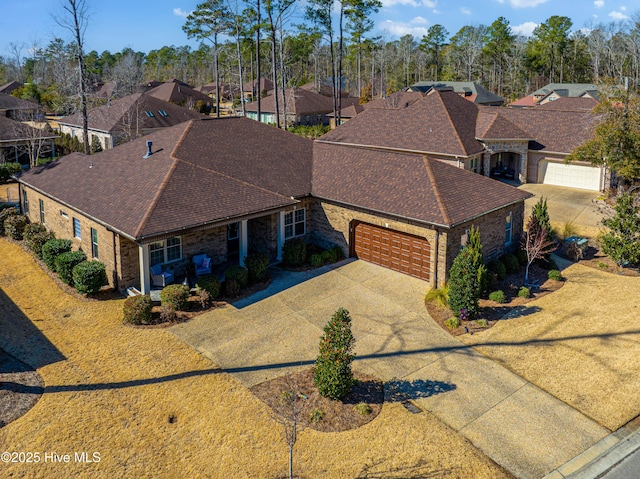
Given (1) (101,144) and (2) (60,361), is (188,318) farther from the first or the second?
(1) (101,144)

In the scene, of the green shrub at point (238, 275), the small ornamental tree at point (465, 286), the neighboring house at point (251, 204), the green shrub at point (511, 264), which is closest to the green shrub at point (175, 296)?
the neighboring house at point (251, 204)

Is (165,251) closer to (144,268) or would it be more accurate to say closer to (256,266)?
(144,268)

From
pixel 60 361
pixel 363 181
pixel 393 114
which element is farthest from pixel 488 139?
pixel 60 361

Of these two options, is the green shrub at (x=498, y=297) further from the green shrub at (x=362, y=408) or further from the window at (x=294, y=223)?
the window at (x=294, y=223)

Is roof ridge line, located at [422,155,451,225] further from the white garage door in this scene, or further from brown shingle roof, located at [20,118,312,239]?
the white garage door

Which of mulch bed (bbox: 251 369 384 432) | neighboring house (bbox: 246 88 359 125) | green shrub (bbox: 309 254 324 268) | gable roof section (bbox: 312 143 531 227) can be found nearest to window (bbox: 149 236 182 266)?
green shrub (bbox: 309 254 324 268)
